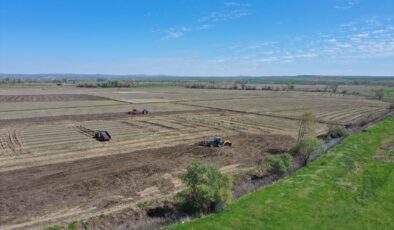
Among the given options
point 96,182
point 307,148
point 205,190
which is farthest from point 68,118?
point 205,190

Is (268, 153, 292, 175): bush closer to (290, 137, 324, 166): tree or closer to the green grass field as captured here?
the green grass field

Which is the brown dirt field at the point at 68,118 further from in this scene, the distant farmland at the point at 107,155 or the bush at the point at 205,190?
the bush at the point at 205,190

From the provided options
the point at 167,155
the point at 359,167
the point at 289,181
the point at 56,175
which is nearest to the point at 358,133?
the point at 359,167

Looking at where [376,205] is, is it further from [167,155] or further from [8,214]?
[8,214]

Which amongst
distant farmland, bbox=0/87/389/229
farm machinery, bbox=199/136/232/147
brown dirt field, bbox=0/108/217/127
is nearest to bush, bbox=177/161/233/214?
distant farmland, bbox=0/87/389/229

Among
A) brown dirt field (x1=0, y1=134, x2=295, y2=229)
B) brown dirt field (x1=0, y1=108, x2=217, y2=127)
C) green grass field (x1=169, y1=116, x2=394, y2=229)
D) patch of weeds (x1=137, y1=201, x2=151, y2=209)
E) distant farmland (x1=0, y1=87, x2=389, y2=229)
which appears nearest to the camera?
green grass field (x1=169, y1=116, x2=394, y2=229)

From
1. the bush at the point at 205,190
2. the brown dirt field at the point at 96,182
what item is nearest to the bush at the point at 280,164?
the brown dirt field at the point at 96,182
